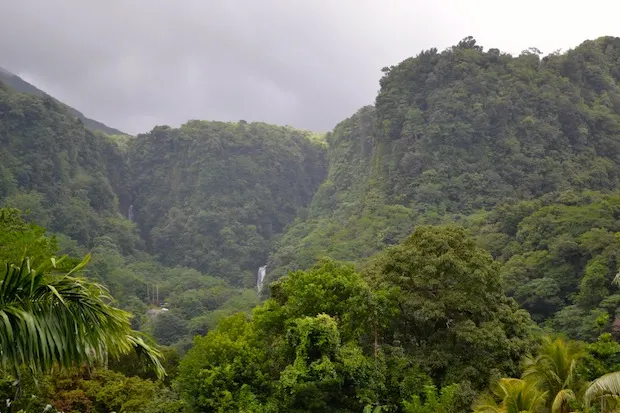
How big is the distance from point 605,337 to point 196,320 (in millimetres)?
46638

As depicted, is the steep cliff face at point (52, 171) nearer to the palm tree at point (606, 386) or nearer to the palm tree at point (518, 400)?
the palm tree at point (518, 400)

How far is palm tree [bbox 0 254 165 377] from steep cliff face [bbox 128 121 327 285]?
85274mm

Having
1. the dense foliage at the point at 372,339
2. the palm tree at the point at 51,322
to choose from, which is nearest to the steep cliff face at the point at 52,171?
the dense foliage at the point at 372,339

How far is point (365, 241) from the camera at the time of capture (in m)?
55.3

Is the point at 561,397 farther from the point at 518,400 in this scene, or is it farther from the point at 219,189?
the point at 219,189

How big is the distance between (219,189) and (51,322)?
10434 centimetres

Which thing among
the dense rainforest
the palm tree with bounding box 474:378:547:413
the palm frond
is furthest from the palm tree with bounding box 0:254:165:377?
the palm frond

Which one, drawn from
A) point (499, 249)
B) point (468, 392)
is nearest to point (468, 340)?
point (468, 392)

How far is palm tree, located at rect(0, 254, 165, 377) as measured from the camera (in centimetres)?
421

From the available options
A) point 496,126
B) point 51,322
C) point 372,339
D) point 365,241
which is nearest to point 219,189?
point 365,241

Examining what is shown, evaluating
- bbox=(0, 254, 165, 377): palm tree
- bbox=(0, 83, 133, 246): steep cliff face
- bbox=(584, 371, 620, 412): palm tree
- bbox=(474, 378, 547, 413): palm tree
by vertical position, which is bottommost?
bbox=(474, 378, 547, 413): palm tree

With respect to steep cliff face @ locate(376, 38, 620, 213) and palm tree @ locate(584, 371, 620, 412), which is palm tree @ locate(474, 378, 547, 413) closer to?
palm tree @ locate(584, 371, 620, 412)

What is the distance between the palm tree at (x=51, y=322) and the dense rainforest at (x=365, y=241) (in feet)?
0.77

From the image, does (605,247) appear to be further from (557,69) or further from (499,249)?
(557,69)
